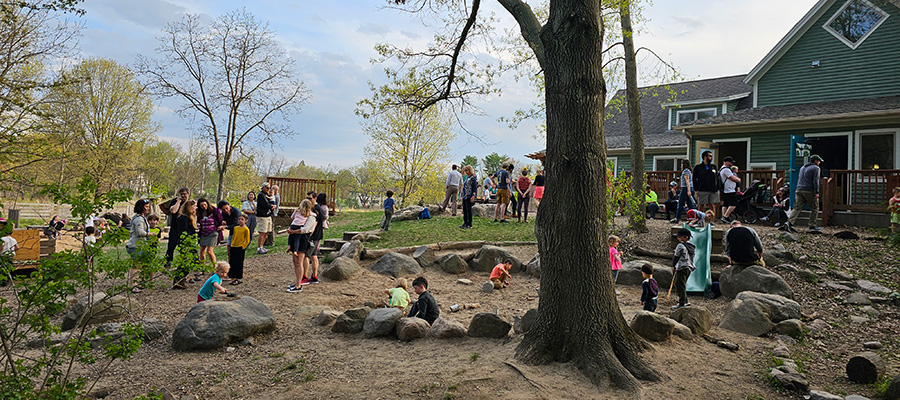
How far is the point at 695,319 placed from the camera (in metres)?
6.39

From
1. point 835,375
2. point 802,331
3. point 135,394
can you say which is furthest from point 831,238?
point 135,394

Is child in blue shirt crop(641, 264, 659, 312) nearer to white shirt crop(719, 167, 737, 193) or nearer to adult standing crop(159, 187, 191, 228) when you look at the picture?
white shirt crop(719, 167, 737, 193)

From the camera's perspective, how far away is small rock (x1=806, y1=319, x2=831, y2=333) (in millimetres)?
6759

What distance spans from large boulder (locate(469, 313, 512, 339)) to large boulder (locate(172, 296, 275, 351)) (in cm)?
309

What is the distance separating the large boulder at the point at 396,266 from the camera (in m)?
10.7

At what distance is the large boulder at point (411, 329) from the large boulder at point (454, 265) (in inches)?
177

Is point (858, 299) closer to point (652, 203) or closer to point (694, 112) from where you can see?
point (652, 203)

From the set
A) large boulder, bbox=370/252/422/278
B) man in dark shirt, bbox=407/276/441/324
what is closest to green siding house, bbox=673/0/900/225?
large boulder, bbox=370/252/422/278

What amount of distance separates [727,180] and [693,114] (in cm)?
1099

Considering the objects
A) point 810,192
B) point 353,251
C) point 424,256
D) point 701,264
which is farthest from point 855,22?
point 353,251

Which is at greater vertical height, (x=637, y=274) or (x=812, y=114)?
(x=812, y=114)

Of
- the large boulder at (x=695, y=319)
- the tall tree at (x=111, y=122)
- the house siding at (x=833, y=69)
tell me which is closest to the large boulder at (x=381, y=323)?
the large boulder at (x=695, y=319)

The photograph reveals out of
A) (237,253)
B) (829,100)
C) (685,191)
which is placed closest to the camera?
(237,253)

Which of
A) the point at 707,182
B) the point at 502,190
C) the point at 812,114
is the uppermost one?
the point at 812,114
